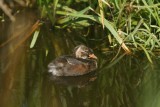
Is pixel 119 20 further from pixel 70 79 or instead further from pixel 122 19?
pixel 70 79

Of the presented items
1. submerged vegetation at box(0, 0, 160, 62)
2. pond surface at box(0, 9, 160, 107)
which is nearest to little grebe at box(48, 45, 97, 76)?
pond surface at box(0, 9, 160, 107)

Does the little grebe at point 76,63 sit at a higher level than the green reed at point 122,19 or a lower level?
lower

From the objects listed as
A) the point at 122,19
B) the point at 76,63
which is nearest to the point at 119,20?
the point at 122,19

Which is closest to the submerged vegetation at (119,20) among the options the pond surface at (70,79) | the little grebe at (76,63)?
the pond surface at (70,79)

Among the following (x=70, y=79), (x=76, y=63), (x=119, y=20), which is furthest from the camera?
(x=119, y=20)

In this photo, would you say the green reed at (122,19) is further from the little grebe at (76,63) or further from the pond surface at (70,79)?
the little grebe at (76,63)

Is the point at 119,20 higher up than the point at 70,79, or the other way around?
the point at 119,20

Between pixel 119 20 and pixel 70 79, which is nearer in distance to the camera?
pixel 70 79

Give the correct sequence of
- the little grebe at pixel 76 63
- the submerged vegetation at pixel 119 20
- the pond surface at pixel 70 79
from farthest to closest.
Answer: the submerged vegetation at pixel 119 20, the little grebe at pixel 76 63, the pond surface at pixel 70 79
